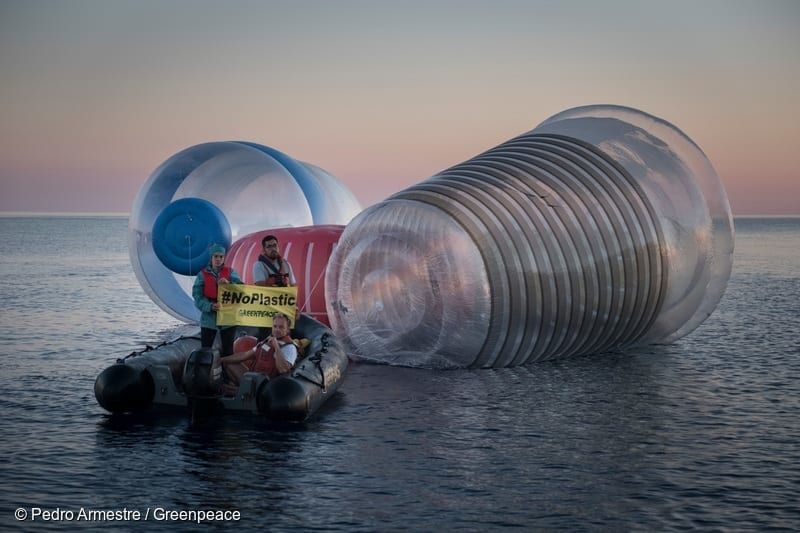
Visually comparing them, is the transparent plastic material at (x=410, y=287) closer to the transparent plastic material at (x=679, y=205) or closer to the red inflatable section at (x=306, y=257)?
the red inflatable section at (x=306, y=257)

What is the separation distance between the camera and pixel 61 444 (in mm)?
11445

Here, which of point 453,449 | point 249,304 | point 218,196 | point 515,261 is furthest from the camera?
point 218,196

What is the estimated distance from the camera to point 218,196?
21500mm

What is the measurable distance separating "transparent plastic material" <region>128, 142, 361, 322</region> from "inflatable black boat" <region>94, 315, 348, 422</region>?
7893 mm

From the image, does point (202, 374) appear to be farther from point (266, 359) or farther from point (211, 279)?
point (211, 279)

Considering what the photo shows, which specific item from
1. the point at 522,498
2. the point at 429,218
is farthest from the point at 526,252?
the point at 522,498

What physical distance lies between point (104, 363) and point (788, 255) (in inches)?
1466

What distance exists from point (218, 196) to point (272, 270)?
7294mm

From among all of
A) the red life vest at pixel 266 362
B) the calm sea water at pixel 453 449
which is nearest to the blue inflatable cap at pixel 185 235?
the calm sea water at pixel 453 449

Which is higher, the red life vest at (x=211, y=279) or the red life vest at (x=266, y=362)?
the red life vest at (x=211, y=279)

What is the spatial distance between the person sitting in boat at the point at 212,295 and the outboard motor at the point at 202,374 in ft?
3.72

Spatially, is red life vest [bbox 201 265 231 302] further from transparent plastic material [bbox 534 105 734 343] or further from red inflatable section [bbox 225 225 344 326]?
transparent plastic material [bbox 534 105 734 343]

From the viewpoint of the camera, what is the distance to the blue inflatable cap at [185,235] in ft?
67.5

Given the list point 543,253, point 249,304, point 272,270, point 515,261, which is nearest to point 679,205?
point 543,253
